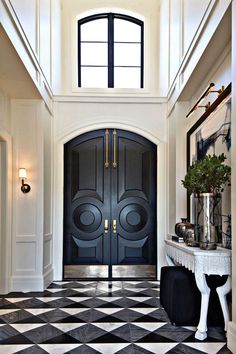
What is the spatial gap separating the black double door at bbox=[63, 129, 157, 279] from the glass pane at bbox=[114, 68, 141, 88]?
96 cm

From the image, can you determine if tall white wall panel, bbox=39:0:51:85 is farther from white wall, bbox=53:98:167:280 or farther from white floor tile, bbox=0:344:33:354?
white floor tile, bbox=0:344:33:354

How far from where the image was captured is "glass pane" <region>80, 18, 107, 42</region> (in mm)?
7730

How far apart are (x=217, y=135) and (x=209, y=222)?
103cm

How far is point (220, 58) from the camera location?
4.37m

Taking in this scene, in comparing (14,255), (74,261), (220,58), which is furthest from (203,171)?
(74,261)

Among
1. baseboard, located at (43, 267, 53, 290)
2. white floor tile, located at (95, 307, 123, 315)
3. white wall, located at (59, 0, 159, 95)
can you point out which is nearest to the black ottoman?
white floor tile, located at (95, 307, 123, 315)

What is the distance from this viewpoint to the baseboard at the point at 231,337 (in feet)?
10.9

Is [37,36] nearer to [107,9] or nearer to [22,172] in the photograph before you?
[22,172]

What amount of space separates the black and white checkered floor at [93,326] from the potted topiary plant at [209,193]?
0.91m

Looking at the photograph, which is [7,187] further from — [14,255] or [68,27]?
[68,27]

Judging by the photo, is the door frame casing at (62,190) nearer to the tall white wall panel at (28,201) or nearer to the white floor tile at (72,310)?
the tall white wall panel at (28,201)

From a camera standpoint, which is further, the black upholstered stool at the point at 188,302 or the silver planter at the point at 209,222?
the black upholstered stool at the point at 188,302

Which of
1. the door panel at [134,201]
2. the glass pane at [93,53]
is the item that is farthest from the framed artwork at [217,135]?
the glass pane at [93,53]

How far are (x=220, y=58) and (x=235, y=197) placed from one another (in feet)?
5.76
